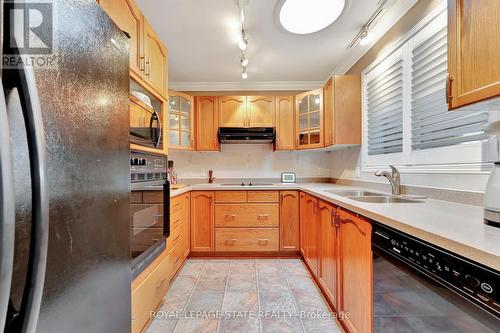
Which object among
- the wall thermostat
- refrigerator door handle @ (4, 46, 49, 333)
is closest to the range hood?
the wall thermostat

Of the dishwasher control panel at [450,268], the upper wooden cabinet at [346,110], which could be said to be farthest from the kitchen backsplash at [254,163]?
the dishwasher control panel at [450,268]

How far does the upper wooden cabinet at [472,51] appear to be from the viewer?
2.55 ft

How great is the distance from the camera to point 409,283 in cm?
83

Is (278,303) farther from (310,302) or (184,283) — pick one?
(184,283)

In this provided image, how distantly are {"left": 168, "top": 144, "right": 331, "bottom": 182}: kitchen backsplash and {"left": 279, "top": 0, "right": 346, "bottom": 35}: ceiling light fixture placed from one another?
165 cm

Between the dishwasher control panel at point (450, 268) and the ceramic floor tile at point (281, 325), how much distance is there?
981mm

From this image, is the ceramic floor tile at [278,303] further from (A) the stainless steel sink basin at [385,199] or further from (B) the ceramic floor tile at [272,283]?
(A) the stainless steel sink basin at [385,199]

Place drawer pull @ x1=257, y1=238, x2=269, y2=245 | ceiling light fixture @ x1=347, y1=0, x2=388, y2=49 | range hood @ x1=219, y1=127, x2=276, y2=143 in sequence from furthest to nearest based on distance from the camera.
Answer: range hood @ x1=219, y1=127, x2=276, y2=143
drawer pull @ x1=257, y1=238, x2=269, y2=245
ceiling light fixture @ x1=347, y1=0, x2=388, y2=49

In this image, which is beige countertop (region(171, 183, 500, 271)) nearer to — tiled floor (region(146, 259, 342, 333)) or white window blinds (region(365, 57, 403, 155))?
white window blinds (region(365, 57, 403, 155))

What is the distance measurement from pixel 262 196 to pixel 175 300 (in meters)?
1.38

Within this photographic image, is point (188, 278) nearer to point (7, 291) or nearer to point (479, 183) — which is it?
point (7, 291)

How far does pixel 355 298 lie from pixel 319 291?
2.55 feet

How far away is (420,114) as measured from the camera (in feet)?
5.23

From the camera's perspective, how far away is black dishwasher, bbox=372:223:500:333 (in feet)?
1.87
